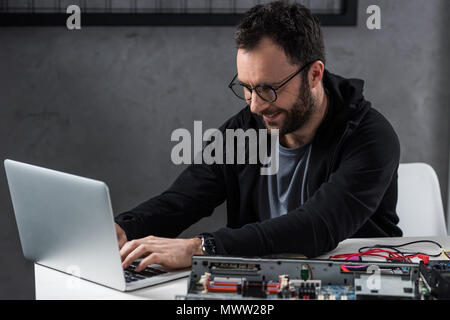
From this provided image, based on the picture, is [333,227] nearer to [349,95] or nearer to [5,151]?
A: [349,95]

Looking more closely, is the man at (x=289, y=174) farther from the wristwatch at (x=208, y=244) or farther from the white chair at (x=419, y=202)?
the white chair at (x=419, y=202)

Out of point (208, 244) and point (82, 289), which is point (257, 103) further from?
point (82, 289)

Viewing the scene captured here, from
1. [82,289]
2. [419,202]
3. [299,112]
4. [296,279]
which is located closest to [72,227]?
[82,289]

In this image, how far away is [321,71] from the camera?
5.84 ft

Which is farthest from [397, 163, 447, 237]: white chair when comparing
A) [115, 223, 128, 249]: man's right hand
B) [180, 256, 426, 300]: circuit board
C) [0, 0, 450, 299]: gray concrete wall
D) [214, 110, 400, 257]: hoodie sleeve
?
[115, 223, 128, 249]: man's right hand

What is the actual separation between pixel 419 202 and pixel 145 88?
1.08 metres

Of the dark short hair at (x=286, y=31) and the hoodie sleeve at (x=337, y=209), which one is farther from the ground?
the dark short hair at (x=286, y=31)

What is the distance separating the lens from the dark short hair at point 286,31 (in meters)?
1.66

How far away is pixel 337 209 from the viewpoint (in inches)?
61.5

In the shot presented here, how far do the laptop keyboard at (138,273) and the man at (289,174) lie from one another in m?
0.02

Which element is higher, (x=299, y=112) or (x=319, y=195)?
(x=299, y=112)

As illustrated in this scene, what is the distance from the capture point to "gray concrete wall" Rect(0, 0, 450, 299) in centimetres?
245

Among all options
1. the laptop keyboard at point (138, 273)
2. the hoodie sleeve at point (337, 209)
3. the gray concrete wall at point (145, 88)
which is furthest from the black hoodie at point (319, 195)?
the gray concrete wall at point (145, 88)
